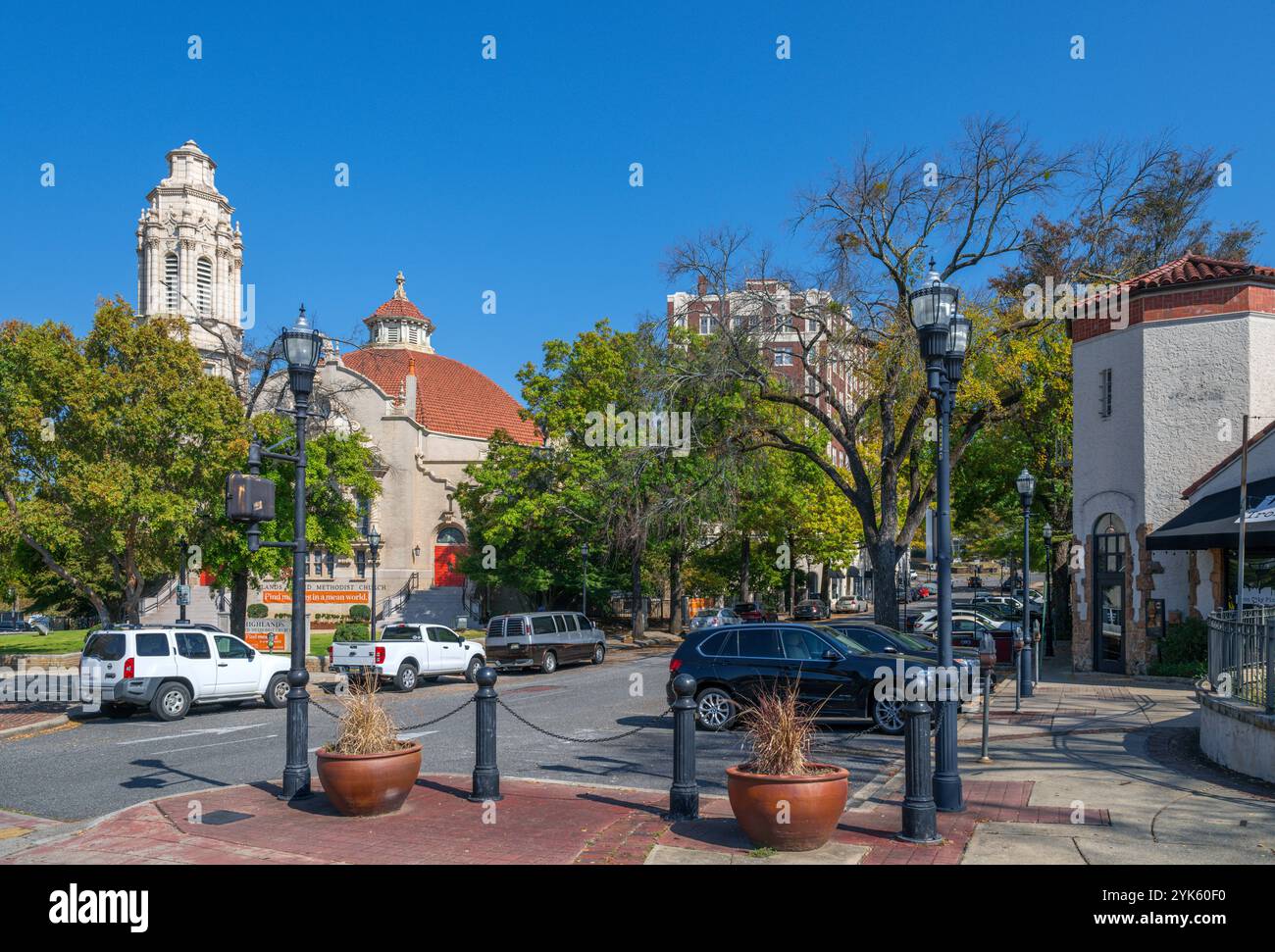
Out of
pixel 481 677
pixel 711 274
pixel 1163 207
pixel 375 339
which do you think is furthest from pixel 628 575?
pixel 481 677

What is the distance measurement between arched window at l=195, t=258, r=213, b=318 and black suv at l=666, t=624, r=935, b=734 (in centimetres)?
4073

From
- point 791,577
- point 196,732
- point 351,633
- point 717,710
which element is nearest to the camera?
point 717,710

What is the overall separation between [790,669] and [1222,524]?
8915mm

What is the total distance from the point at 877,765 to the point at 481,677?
513 cm

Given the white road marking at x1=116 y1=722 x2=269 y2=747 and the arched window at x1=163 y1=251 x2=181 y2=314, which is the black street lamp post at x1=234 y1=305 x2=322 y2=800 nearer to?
the white road marking at x1=116 y1=722 x2=269 y2=747

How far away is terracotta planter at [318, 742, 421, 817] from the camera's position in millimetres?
9008

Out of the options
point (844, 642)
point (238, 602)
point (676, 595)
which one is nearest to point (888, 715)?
point (844, 642)

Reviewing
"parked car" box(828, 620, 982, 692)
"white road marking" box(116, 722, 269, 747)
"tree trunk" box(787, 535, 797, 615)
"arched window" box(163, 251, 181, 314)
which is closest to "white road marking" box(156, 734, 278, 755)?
"white road marking" box(116, 722, 269, 747)

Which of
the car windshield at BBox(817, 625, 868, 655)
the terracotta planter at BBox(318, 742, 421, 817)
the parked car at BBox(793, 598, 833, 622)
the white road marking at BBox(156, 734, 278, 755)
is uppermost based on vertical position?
the car windshield at BBox(817, 625, 868, 655)

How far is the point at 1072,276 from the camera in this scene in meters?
27.2

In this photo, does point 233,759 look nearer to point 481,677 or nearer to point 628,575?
point 481,677

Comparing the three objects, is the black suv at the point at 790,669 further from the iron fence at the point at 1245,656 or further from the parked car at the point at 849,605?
the parked car at the point at 849,605

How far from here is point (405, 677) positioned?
79.6ft

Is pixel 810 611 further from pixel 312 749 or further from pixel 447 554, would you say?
pixel 312 749
